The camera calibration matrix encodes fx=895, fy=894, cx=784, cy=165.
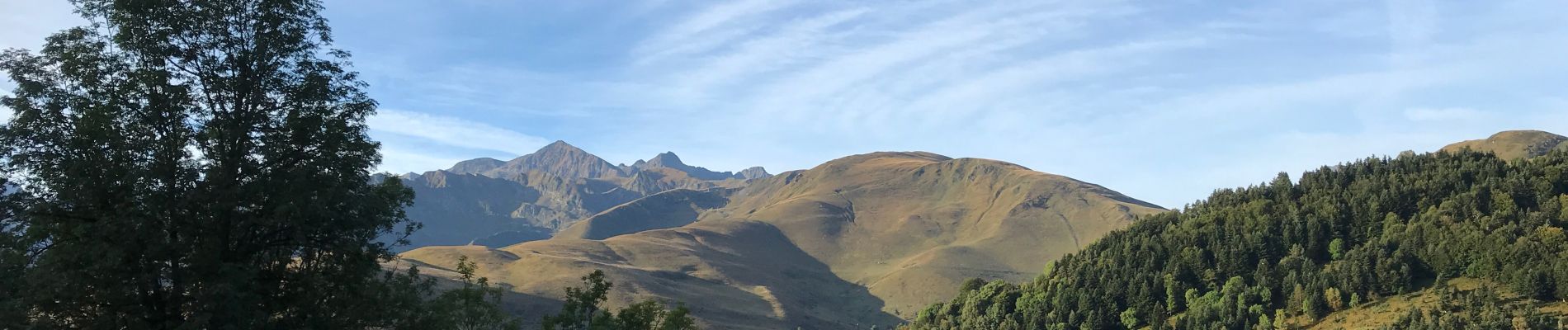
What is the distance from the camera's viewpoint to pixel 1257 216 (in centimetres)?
15500

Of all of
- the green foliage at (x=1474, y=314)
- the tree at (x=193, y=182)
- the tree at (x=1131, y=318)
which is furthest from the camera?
the tree at (x=1131, y=318)

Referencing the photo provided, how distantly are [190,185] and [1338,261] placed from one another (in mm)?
151998

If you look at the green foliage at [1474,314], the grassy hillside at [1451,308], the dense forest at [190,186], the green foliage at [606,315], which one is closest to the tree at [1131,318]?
the grassy hillside at [1451,308]

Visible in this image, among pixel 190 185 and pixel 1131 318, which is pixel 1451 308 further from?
pixel 190 185

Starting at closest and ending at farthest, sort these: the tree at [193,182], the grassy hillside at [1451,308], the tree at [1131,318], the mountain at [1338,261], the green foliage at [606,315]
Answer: the tree at [193,182]
the green foliage at [606,315]
the grassy hillside at [1451,308]
the mountain at [1338,261]
the tree at [1131,318]

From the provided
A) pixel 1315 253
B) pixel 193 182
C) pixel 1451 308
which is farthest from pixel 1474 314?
pixel 193 182

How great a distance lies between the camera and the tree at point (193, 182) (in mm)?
20000

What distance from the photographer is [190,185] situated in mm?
21047

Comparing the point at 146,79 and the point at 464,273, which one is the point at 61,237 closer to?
the point at 146,79

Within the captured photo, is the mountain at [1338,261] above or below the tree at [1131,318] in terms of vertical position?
above

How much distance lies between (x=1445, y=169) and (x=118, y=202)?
173 m

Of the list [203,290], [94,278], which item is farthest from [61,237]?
[203,290]

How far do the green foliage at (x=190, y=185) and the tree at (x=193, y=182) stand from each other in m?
0.04

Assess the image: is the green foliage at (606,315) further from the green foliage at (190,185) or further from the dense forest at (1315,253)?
the dense forest at (1315,253)
